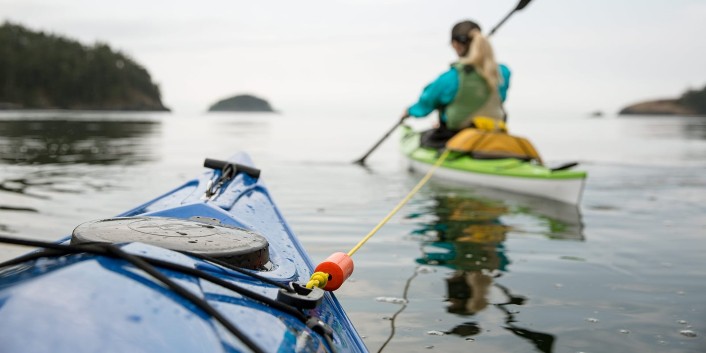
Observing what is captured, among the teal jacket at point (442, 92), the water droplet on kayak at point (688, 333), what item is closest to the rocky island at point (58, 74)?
the teal jacket at point (442, 92)

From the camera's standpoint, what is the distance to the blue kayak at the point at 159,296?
155 cm

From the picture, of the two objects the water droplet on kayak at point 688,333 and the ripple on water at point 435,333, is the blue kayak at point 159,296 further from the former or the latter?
the water droplet on kayak at point 688,333

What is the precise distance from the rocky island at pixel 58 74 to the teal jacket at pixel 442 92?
79.3 m

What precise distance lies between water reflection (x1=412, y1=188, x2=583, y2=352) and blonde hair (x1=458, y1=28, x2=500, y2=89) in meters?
1.95

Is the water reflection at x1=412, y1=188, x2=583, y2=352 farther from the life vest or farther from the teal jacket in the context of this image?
the teal jacket

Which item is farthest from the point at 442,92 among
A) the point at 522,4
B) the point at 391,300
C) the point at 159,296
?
the point at 159,296

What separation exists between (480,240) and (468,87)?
14.7 feet

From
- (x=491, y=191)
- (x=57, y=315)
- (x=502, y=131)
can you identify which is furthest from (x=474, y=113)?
(x=57, y=315)

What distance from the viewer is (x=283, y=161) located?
14469mm

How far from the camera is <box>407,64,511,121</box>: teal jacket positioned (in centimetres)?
1023

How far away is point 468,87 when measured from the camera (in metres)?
10.1

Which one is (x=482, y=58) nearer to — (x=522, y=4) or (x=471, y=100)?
(x=471, y=100)

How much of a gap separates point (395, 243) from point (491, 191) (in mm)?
3477

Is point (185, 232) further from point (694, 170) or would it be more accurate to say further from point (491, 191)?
point (694, 170)
